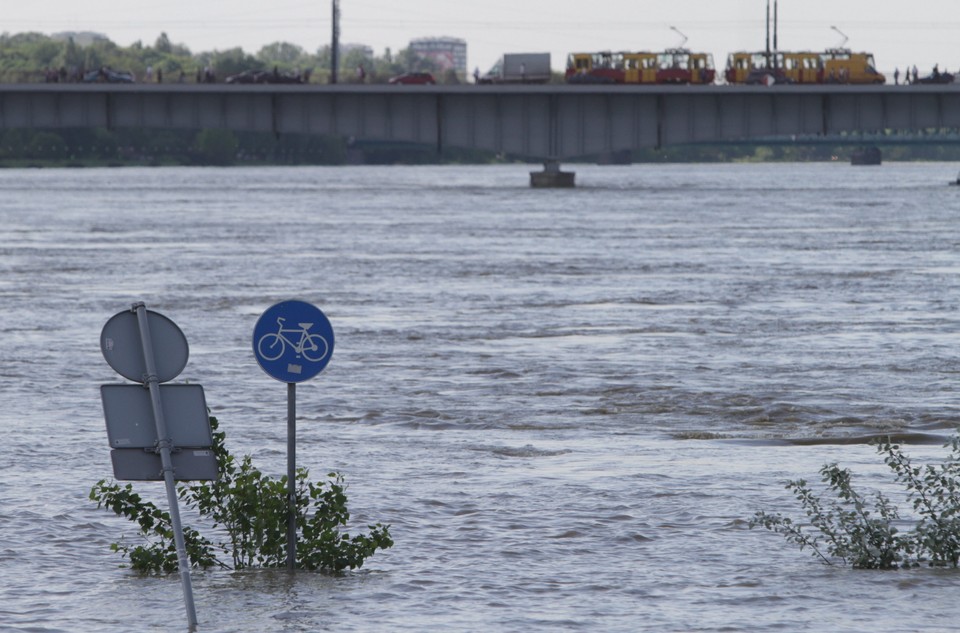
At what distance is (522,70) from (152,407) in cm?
10379

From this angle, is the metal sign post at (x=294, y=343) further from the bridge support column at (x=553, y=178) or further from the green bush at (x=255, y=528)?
the bridge support column at (x=553, y=178)

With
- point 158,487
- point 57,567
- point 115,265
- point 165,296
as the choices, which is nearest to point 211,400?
point 158,487

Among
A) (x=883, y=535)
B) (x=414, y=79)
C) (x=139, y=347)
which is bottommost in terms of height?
(x=883, y=535)

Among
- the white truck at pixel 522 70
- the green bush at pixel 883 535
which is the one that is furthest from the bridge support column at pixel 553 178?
the green bush at pixel 883 535

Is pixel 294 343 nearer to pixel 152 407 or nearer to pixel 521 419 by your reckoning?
pixel 152 407

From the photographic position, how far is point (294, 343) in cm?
1159

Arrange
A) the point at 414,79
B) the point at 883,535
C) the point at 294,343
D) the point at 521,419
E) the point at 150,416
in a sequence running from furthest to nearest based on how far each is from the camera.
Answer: the point at 414,79
the point at 521,419
the point at 883,535
the point at 294,343
the point at 150,416

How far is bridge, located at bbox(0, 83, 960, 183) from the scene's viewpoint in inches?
3994

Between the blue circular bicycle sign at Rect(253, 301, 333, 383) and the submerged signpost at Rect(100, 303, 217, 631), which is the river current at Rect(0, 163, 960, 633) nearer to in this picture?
the submerged signpost at Rect(100, 303, 217, 631)

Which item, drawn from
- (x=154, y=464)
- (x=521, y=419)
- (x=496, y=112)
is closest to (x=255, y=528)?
(x=154, y=464)

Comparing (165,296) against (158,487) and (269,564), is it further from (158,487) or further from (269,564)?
(269,564)

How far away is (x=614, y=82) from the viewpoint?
351 feet

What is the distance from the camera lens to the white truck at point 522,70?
358ft

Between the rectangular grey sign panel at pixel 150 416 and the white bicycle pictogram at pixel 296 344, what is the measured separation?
111cm
